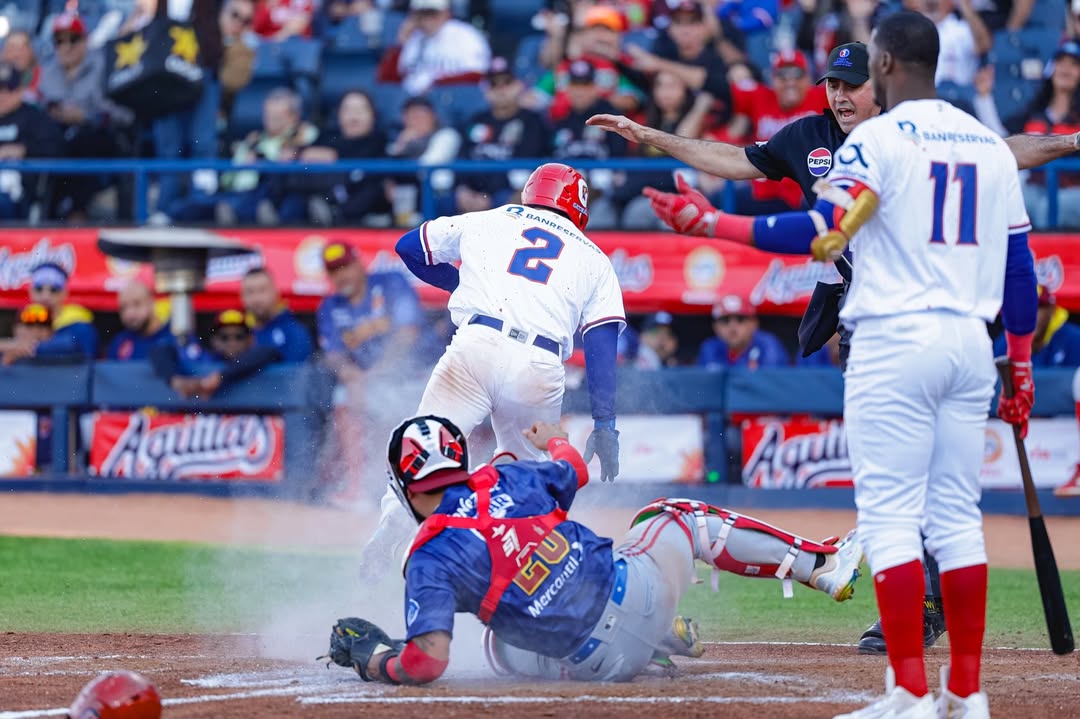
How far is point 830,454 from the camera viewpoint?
1274cm

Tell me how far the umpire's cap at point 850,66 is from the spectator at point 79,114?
388 inches

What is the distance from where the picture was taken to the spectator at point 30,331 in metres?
13.7

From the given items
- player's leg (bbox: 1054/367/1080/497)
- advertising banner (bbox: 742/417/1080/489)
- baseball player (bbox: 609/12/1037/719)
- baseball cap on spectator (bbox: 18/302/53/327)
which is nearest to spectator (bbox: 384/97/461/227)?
baseball cap on spectator (bbox: 18/302/53/327)

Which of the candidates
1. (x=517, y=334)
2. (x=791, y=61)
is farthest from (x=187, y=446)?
(x=517, y=334)

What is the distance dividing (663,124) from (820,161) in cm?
699

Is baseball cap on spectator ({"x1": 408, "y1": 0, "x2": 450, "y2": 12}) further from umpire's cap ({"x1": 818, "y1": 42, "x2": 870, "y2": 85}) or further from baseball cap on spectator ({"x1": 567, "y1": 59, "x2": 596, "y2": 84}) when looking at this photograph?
umpire's cap ({"x1": 818, "y1": 42, "x2": 870, "y2": 85})

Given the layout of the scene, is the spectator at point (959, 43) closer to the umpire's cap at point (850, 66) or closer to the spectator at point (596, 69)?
the spectator at point (596, 69)

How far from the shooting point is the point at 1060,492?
485 inches

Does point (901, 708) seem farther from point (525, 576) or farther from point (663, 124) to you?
point (663, 124)

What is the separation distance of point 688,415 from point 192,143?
19.2ft

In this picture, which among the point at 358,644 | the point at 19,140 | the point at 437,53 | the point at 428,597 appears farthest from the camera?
the point at 437,53

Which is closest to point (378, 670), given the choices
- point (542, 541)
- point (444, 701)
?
point (444, 701)

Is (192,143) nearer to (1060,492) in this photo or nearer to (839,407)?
(839,407)

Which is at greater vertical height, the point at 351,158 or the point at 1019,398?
the point at 351,158
